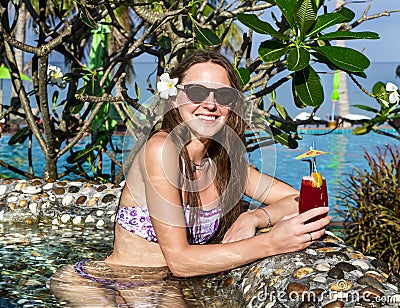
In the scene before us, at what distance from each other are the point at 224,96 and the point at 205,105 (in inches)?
3.7

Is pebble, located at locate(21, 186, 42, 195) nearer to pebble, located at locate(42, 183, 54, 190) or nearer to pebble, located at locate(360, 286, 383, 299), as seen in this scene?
pebble, located at locate(42, 183, 54, 190)

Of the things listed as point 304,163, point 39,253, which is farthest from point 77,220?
point 304,163

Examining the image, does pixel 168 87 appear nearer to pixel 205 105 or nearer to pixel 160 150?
pixel 205 105

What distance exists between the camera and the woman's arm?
2305 mm

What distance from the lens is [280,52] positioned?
298 centimetres

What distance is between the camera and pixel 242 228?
266cm

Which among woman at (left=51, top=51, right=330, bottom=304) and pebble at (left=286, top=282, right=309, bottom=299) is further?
woman at (left=51, top=51, right=330, bottom=304)

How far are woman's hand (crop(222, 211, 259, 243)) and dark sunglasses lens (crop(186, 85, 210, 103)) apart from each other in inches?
21.9

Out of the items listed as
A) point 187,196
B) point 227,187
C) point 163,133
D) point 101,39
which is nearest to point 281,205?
point 227,187

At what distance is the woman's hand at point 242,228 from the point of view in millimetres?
2629

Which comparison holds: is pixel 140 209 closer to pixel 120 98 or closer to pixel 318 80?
pixel 318 80

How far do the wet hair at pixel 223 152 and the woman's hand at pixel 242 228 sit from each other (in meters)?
0.06

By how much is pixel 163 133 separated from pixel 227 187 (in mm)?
477

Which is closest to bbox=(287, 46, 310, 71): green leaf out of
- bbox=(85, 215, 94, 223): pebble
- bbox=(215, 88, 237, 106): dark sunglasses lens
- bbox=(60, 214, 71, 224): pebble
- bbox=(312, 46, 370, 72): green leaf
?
bbox=(312, 46, 370, 72): green leaf
